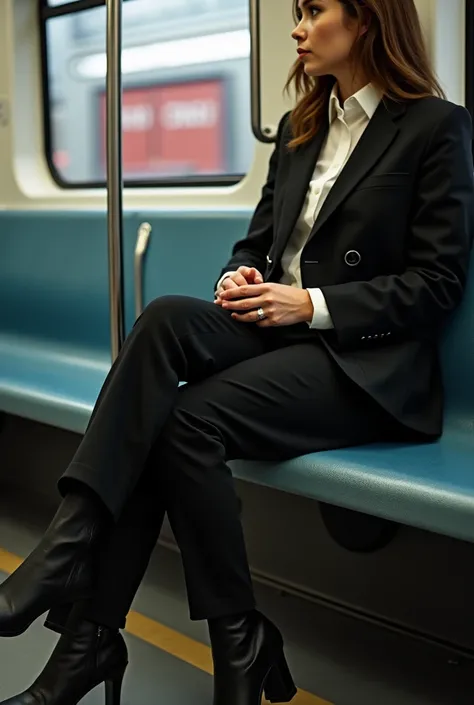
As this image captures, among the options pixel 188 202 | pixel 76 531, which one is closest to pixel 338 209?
pixel 76 531

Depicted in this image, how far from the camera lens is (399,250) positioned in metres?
2.10

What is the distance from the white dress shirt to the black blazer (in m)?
0.05

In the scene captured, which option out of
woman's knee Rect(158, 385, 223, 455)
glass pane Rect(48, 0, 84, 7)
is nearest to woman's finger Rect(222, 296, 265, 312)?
woman's knee Rect(158, 385, 223, 455)

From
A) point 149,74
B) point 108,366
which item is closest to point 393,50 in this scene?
point 108,366

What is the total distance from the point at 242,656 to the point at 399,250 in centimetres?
85

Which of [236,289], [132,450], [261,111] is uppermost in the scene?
[261,111]

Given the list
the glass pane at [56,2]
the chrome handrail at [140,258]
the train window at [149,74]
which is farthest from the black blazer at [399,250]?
the glass pane at [56,2]

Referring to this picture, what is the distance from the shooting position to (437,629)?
241 cm

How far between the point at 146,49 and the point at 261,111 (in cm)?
102

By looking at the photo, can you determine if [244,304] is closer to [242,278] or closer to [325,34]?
[242,278]

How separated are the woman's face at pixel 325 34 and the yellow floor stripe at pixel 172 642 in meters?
1.30

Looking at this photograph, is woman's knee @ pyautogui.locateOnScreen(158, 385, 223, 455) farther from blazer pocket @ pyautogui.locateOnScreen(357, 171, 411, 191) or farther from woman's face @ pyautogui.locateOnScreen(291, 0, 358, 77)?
woman's face @ pyautogui.locateOnScreen(291, 0, 358, 77)

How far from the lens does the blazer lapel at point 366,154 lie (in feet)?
6.86

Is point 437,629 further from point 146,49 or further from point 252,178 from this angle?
point 146,49
